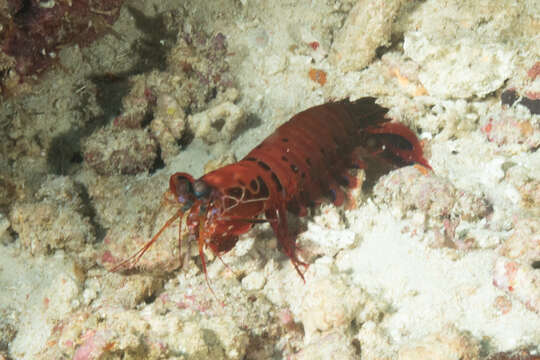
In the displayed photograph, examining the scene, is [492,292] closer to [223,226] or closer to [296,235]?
[296,235]

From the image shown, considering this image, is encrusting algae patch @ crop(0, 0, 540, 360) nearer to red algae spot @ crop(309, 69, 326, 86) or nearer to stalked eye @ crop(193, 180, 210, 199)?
red algae spot @ crop(309, 69, 326, 86)

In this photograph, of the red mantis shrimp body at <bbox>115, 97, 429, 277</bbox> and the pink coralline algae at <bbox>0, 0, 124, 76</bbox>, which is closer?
the red mantis shrimp body at <bbox>115, 97, 429, 277</bbox>

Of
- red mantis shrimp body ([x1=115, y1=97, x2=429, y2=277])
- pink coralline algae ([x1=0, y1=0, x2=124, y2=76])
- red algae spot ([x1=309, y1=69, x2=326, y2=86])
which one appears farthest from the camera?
red algae spot ([x1=309, y1=69, x2=326, y2=86])

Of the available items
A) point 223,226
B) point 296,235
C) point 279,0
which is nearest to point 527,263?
point 296,235

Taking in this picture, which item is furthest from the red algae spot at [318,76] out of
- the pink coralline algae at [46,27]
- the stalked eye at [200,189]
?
the stalked eye at [200,189]

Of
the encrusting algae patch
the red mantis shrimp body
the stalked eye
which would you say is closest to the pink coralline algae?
the encrusting algae patch

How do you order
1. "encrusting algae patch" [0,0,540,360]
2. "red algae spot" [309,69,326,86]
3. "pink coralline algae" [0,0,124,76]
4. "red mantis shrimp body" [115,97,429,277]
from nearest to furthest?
"encrusting algae patch" [0,0,540,360]
"red mantis shrimp body" [115,97,429,277]
"pink coralline algae" [0,0,124,76]
"red algae spot" [309,69,326,86]

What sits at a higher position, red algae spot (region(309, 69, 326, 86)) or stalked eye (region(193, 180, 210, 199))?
red algae spot (region(309, 69, 326, 86))
